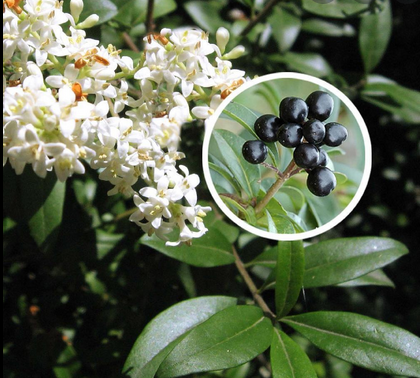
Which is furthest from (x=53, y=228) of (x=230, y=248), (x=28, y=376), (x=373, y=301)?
(x=373, y=301)

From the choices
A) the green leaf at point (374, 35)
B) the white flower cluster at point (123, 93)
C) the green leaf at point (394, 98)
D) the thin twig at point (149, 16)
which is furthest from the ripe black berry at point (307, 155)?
the green leaf at point (374, 35)

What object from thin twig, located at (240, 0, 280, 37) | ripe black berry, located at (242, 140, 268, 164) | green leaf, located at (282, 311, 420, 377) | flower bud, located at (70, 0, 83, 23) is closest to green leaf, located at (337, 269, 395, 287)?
green leaf, located at (282, 311, 420, 377)

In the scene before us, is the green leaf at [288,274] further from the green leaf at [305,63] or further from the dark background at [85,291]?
the green leaf at [305,63]

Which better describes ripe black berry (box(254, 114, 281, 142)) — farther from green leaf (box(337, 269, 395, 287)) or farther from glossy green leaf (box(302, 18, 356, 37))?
glossy green leaf (box(302, 18, 356, 37))

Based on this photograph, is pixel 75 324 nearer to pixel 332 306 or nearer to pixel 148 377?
pixel 148 377

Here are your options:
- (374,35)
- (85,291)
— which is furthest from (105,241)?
(374,35)

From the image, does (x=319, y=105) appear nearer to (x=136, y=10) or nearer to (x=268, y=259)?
(x=268, y=259)
